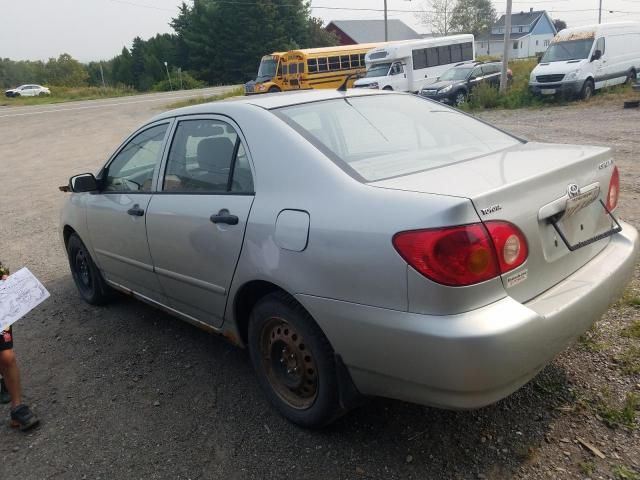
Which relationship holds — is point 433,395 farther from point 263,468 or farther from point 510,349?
point 263,468

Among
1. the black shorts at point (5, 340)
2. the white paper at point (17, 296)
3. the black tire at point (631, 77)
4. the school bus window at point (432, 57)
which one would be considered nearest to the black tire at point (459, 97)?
the black tire at point (631, 77)

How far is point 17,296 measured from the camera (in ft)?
10.3

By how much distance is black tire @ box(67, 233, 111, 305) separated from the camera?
15.3 ft

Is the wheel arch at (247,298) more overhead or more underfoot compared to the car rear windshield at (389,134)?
more underfoot

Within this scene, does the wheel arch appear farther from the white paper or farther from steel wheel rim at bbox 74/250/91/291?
steel wheel rim at bbox 74/250/91/291

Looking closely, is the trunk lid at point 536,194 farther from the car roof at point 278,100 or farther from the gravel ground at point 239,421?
the car roof at point 278,100

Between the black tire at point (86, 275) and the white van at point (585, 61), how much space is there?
17916 millimetres

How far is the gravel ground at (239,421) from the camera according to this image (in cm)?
255

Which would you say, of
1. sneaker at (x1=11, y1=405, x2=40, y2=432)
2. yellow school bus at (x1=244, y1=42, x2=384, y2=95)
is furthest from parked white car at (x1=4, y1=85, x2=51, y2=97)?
sneaker at (x1=11, y1=405, x2=40, y2=432)

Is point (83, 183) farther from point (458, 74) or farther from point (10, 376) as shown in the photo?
point (458, 74)

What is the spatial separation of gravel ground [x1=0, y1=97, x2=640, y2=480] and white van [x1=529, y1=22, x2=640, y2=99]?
1697 centimetres

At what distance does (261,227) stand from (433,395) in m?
1.11

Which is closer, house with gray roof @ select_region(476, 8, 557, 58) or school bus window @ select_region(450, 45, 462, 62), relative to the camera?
school bus window @ select_region(450, 45, 462, 62)

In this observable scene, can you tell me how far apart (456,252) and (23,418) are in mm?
2572
